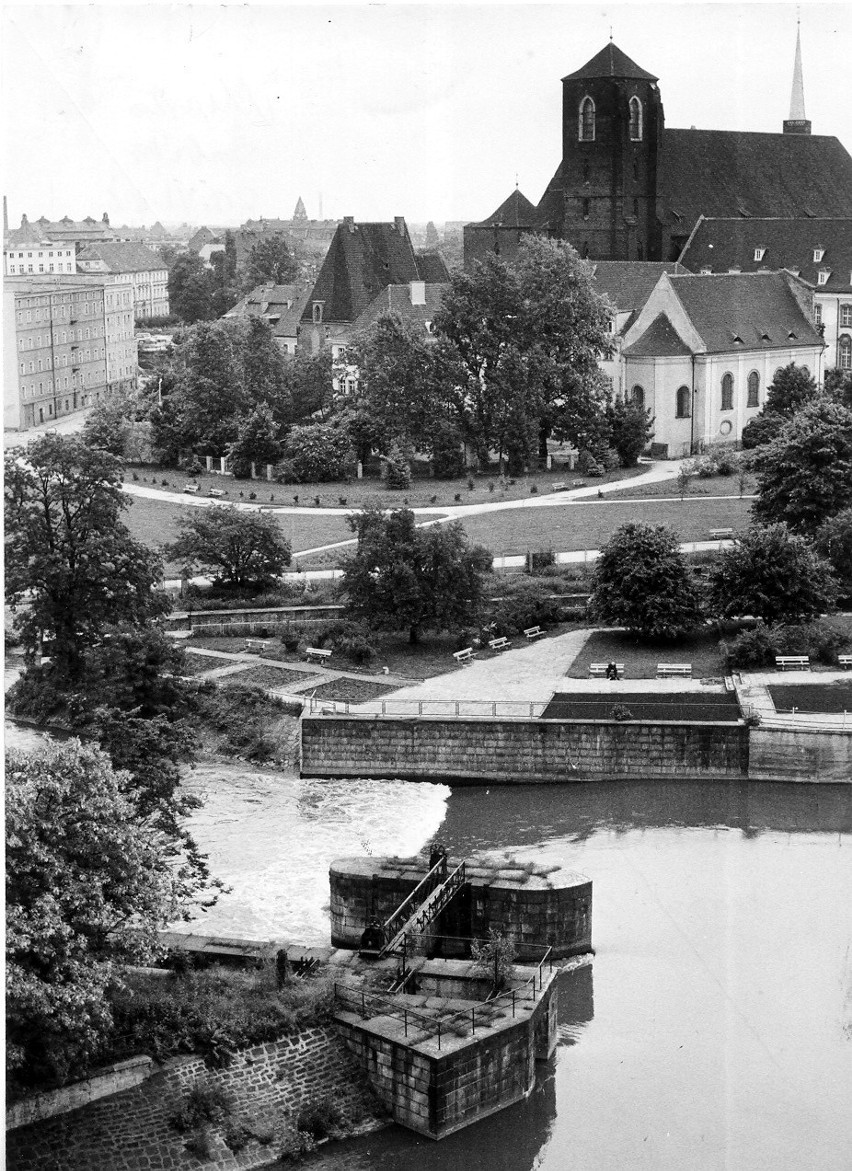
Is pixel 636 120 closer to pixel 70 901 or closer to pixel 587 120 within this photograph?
pixel 587 120

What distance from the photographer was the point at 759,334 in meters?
65.0

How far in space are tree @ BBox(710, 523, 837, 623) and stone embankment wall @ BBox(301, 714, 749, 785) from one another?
230 inches

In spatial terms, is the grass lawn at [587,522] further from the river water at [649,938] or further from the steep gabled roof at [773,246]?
the steep gabled roof at [773,246]

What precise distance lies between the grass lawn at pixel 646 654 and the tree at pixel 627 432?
20.6 metres

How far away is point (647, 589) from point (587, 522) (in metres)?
11.8

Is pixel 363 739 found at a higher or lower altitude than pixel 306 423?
lower

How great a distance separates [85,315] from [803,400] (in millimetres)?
25034

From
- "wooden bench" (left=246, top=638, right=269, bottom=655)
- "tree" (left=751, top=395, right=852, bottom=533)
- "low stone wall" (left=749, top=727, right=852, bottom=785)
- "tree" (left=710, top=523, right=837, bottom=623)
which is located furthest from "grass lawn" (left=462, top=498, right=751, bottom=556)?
"low stone wall" (left=749, top=727, right=852, bottom=785)

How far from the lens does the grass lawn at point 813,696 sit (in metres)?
33.6

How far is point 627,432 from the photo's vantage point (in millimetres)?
59344

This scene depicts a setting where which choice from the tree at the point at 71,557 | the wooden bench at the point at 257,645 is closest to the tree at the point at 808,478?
the wooden bench at the point at 257,645

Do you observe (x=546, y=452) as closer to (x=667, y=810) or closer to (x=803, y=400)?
(x=803, y=400)

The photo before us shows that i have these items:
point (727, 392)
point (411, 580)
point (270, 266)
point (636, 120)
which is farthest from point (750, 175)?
point (411, 580)

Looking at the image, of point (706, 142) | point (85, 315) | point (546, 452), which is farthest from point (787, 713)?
point (706, 142)
